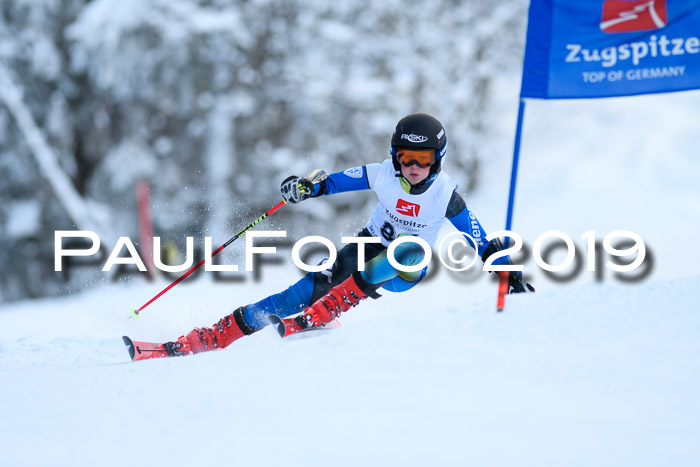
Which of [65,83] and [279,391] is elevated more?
[65,83]

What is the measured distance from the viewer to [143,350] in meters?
4.32

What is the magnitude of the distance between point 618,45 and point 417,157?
1.16 m

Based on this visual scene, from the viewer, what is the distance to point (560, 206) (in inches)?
538

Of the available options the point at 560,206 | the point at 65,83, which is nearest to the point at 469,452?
the point at 560,206

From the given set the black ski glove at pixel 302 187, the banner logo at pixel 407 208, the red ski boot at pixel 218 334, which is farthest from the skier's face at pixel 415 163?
the red ski boot at pixel 218 334

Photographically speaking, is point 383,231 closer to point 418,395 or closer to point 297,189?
point 297,189

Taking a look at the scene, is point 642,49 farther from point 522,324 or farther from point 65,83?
point 65,83

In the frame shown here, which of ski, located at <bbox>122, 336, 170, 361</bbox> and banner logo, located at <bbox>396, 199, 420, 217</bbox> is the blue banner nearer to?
banner logo, located at <bbox>396, 199, 420, 217</bbox>

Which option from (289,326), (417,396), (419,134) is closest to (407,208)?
(419,134)

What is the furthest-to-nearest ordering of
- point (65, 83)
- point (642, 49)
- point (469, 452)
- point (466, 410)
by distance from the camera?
point (65, 83)
point (642, 49)
point (466, 410)
point (469, 452)

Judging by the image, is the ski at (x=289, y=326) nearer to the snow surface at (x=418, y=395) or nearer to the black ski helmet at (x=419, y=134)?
the snow surface at (x=418, y=395)

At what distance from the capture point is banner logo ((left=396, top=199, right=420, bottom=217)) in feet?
14.5

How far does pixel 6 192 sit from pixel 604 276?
35.0ft

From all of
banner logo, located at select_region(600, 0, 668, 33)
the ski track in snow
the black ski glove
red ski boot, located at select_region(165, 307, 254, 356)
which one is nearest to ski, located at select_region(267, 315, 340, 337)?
red ski boot, located at select_region(165, 307, 254, 356)
